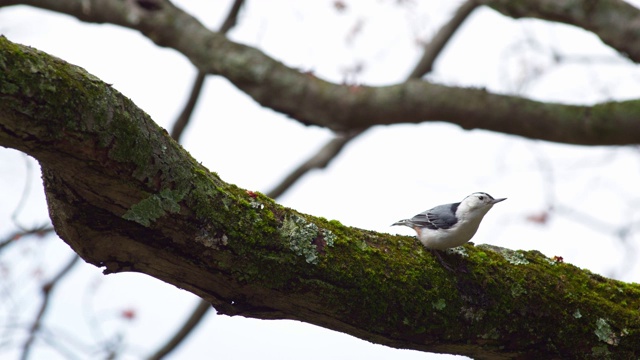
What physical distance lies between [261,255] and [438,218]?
1158 mm

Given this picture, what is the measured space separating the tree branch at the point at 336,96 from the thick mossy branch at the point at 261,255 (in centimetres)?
146

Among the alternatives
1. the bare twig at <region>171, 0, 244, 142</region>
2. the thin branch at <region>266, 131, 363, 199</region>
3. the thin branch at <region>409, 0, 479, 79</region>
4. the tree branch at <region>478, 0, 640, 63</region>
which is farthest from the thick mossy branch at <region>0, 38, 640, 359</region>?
the thin branch at <region>409, 0, 479, 79</region>

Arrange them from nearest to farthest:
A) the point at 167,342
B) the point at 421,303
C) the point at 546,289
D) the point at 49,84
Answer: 1. the point at 49,84
2. the point at 421,303
3. the point at 546,289
4. the point at 167,342

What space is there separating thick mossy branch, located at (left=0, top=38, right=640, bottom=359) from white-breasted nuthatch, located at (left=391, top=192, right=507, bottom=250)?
0.08 metres

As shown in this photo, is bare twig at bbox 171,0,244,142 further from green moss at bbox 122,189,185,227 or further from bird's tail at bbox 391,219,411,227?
green moss at bbox 122,189,185,227

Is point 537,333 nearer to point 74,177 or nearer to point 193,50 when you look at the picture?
point 74,177

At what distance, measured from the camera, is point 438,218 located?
10.3ft

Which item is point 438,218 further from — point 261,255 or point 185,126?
point 185,126

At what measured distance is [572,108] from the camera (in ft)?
13.6

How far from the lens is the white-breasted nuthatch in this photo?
2859mm

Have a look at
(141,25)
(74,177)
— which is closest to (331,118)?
(141,25)

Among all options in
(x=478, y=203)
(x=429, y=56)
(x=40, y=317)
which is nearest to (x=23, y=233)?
(x=40, y=317)

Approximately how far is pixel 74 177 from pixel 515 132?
10.1 ft

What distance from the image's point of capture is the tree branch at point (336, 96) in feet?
13.6
